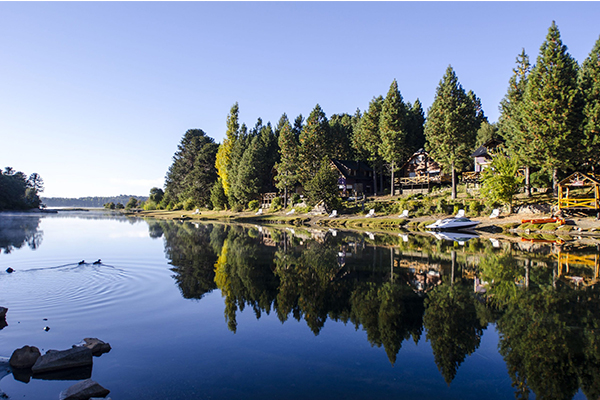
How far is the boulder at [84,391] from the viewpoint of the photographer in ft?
22.6

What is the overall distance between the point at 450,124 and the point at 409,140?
22.0m

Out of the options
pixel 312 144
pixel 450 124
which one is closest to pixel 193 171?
pixel 312 144

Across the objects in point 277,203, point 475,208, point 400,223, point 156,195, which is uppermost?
point 156,195

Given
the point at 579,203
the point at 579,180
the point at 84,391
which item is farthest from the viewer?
Answer: the point at 579,180

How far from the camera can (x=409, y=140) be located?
81125 millimetres

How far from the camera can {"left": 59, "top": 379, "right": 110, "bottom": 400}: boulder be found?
22.6 feet

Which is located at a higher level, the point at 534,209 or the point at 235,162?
the point at 235,162

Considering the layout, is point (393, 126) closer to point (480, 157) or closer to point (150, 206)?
point (480, 157)

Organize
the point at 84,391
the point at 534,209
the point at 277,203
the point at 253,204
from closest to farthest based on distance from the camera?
the point at 84,391
the point at 534,209
the point at 277,203
the point at 253,204

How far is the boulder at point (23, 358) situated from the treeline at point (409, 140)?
4930 centimetres

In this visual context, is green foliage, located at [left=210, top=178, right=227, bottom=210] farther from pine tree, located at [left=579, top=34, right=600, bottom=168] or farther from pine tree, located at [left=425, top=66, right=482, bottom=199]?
pine tree, located at [left=579, top=34, right=600, bottom=168]

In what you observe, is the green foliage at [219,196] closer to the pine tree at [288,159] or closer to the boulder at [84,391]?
the pine tree at [288,159]

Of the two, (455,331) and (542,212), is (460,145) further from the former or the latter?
(455,331)

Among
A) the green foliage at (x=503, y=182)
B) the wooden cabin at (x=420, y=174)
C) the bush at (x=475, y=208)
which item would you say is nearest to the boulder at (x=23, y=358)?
the green foliage at (x=503, y=182)
